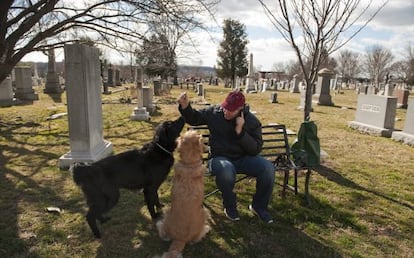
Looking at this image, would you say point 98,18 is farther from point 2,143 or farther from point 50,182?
point 50,182

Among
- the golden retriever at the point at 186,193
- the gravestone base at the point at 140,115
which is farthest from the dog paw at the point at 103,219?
the gravestone base at the point at 140,115

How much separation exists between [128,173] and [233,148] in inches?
49.3

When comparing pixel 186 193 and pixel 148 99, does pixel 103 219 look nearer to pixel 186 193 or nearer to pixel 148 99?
pixel 186 193

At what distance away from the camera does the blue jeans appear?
11.3 ft

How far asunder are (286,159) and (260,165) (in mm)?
881

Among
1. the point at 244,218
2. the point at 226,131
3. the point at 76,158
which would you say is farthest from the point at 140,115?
the point at 244,218

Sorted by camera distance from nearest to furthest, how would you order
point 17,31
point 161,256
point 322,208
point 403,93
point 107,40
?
point 161,256
point 322,208
point 17,31
point 107,40
point 403,93

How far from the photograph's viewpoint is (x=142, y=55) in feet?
33.5

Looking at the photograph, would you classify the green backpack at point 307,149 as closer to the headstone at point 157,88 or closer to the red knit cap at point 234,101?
the red knit cap at point 234,101

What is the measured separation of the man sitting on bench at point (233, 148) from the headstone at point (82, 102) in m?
2.34

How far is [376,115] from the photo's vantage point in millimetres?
9398

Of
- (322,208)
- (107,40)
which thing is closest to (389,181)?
(322,208)

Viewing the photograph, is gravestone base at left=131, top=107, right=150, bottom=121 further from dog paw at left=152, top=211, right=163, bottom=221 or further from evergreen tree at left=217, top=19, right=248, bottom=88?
evergreen tree at left=217, top=19, right=248, bottom=88

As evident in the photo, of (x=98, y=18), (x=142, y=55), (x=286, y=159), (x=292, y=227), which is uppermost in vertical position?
(x=98, y=18)
